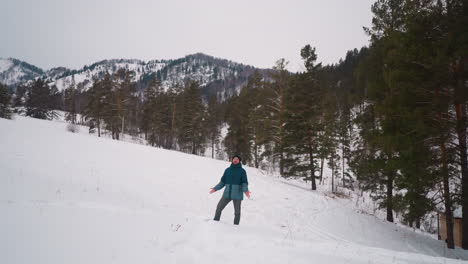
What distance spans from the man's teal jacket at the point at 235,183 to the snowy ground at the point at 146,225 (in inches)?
30.5

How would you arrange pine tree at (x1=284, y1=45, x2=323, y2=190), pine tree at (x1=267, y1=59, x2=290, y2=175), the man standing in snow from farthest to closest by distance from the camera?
1. pine tree at (x1=267, y1=59, x2=290, y2=175)
2. pine tree at (x1=284, y1=45, x2=323, y2=190)
3. the man standing in snow

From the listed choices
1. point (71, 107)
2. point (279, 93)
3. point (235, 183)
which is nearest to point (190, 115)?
point (279, 93)

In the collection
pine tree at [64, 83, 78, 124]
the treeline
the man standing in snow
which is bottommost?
the man standing in snow

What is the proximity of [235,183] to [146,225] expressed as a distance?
2422mm

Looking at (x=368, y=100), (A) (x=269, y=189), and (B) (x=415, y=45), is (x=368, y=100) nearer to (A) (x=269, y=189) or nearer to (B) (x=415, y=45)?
(B) (x=415, y=45)

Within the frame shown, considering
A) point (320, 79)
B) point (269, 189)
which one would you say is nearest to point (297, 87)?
point (320, 79)

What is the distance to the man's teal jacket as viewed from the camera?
5.75 meters

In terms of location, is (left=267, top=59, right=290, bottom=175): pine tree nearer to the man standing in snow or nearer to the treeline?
the treeline

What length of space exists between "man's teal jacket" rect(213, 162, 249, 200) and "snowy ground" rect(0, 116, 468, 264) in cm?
78

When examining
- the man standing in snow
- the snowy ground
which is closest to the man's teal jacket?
the man standing in snow

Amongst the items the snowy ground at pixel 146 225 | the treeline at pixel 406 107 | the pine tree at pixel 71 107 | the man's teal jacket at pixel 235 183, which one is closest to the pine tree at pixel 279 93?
the treeline at pixel 406 107

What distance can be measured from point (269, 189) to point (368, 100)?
7.79 meters

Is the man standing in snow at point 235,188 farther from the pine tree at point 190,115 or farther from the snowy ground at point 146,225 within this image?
the pine tree at point 190,115

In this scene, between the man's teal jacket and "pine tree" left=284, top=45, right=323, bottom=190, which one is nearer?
the man's teal jacket
